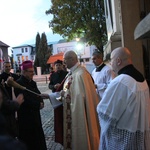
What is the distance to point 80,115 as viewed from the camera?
15.4ft

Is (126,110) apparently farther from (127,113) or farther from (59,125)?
(59,125)

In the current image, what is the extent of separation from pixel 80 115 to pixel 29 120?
A: 0.87 meters

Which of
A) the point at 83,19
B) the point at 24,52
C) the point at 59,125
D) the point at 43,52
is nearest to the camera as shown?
the point at 59,125

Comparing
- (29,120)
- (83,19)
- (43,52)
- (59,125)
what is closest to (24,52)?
(43,52)

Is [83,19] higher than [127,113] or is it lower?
higher

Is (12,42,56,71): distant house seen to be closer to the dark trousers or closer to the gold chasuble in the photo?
the dark trousers

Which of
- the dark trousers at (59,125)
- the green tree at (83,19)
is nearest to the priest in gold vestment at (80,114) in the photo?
the dark trousers at (59,125)

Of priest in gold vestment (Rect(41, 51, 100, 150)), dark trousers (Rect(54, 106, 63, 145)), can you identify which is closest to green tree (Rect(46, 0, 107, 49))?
dark trousers (Rect(54, 106, 63, 145))

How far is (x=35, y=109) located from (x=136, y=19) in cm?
382

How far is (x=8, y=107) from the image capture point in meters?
3.73

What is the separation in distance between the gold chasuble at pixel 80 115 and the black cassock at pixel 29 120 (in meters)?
0.47

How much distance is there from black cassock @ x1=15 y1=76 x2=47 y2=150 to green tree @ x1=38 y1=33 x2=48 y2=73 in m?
62.4

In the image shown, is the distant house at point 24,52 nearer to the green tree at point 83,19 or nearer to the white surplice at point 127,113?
the green tree at point 83,19

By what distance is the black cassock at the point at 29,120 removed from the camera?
4.70m
